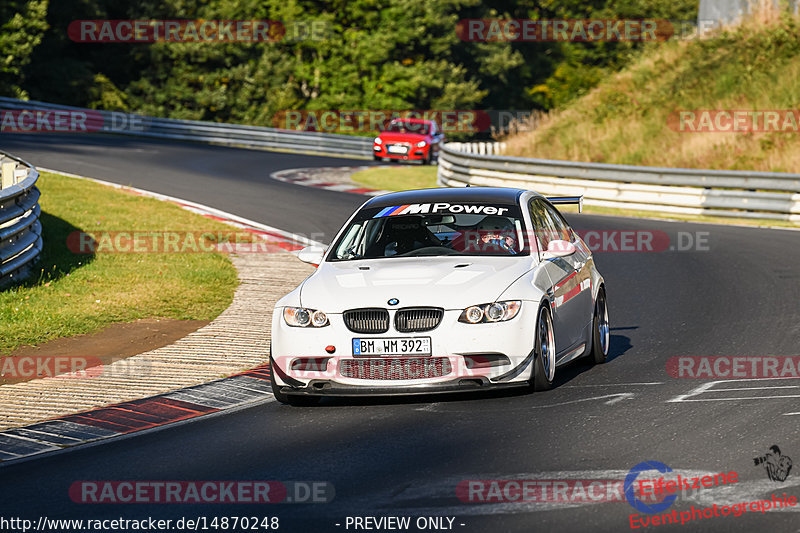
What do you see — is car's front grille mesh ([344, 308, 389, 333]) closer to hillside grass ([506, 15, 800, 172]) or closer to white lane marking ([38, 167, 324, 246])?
white lane marking ([38, 167, 324, 246])

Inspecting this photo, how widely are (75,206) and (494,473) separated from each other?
1540 cm

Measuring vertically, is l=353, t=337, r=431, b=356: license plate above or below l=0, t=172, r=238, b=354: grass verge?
above

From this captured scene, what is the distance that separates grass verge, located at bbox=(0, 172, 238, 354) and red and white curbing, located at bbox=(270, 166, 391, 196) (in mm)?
8741

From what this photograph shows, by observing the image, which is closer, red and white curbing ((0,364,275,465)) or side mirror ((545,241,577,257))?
red and white curbing ((0,364,275,465))

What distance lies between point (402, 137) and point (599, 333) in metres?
30.3

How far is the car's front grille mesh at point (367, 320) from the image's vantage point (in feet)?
27.3

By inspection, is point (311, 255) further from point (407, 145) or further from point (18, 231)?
point (407, 145)

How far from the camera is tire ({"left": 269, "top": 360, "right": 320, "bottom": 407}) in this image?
8.78m

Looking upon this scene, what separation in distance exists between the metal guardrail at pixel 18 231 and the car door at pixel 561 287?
6.23 metres

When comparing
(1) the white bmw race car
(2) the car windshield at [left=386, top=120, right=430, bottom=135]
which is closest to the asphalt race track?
(1) the white bmw race car

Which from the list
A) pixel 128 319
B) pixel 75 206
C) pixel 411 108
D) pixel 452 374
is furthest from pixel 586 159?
pixel 411 108

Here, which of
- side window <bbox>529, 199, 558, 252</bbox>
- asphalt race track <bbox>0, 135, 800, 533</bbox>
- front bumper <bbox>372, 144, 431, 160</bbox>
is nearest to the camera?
asphalt race track <bbox>0, 135, 800, 533</bbox>

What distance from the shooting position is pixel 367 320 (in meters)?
8.38

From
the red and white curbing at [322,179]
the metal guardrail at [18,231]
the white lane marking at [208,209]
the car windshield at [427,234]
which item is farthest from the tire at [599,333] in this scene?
the red and white curbing at [322,179]
